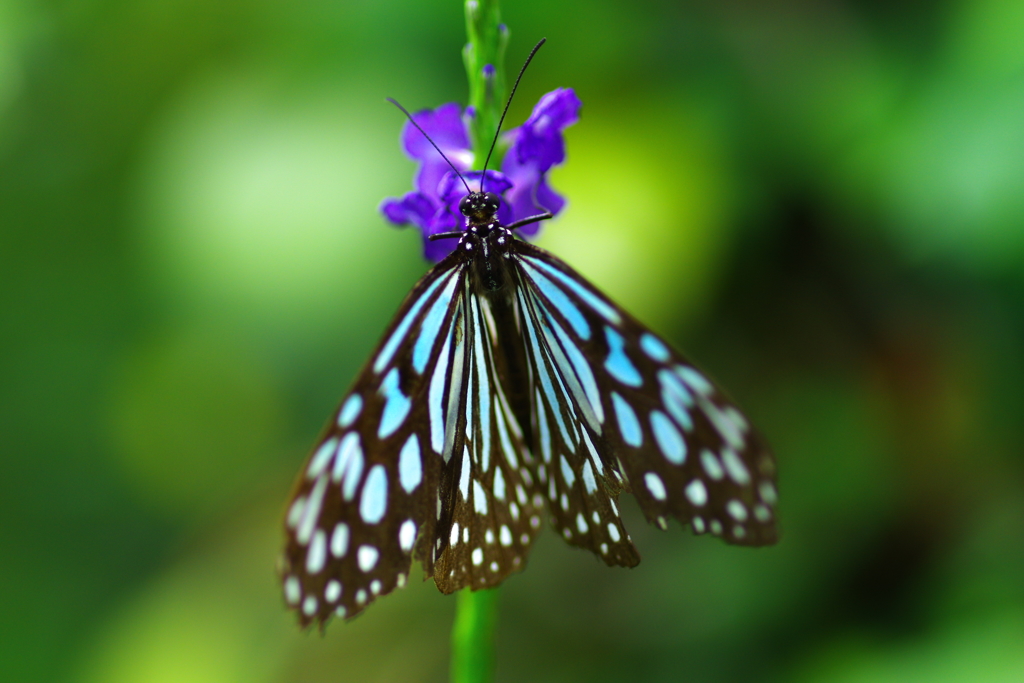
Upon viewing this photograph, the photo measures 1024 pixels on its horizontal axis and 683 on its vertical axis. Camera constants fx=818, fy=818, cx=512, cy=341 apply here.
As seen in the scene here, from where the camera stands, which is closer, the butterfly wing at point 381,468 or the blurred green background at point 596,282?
the butterfly wing at point 381,468

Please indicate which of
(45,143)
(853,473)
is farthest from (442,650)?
(45,143)

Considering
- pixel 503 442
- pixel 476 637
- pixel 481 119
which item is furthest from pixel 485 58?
pixel 476 637

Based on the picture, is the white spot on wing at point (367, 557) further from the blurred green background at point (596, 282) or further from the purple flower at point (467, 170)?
the blurred green background at point (596, 282)

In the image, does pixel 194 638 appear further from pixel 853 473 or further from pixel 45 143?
pixel 853 473

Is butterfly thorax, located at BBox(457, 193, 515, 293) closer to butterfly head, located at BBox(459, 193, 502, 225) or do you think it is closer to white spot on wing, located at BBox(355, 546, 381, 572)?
butterfly head, located at BBox(459, 193, 502, 225)

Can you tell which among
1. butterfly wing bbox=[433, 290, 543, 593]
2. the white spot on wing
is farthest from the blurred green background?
the white spot on wing

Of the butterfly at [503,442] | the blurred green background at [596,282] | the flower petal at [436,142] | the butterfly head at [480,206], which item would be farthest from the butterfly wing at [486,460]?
the blurred green background at [596,282]
